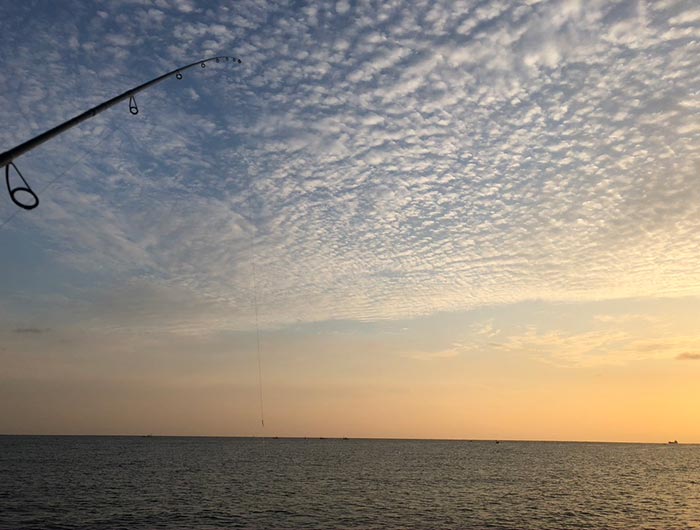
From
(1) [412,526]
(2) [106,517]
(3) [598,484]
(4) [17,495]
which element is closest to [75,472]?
(4) [17,495]

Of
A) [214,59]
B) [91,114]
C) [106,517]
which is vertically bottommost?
[106,517]

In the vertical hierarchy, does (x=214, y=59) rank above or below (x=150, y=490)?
above

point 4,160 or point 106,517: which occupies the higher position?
point 4,160

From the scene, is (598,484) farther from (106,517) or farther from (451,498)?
(106,517)

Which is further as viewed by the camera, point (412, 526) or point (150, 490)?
point (150, 490)

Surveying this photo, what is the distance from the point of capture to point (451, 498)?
55.2m

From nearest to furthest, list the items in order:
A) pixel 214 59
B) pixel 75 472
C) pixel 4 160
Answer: pixel 4 160, pixel 214 59, pixel 75 472

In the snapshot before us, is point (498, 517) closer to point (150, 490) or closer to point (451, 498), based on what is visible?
point (451, 498)

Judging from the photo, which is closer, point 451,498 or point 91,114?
point 91,114

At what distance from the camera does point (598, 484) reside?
75625 millimetres

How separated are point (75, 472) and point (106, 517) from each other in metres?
49.3

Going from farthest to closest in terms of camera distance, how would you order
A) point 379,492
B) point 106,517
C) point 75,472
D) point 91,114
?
1. point 75,472
2. point 379,492
3. point 106,517
4. point 91,114

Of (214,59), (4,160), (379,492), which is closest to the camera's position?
(4,160)

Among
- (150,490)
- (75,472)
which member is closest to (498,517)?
(150,490)
